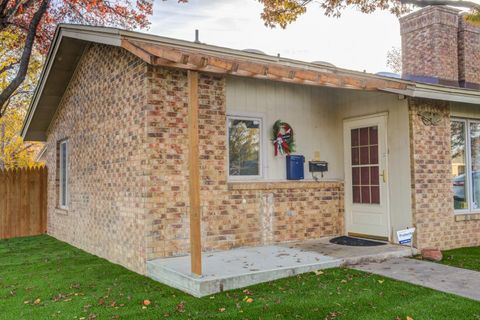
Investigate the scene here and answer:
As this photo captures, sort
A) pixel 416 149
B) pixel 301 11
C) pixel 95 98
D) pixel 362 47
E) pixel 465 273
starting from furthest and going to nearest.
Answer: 1. pixel 362 47
2. pixel 301 11
3. pixel 95 98
4. pixel 416 149
5. pixel 465 273

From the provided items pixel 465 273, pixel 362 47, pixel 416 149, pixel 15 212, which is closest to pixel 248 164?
pixel 416 149

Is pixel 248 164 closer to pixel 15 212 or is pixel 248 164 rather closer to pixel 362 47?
pixel 15 212

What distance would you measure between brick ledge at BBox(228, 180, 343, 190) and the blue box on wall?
14 centimetres

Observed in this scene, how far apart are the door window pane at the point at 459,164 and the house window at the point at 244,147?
374 centimetres

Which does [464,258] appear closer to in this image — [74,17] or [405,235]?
[405,235]

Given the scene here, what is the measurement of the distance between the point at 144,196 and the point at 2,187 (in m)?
7.49

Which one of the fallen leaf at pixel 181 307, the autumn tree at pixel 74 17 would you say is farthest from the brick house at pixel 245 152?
the autumn tree at pixel 74 17

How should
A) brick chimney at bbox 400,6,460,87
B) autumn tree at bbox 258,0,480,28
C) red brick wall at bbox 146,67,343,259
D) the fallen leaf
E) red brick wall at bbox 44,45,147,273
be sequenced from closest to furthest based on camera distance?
the fallen leaf
red brick wall at bbox 146,67,343,259
red brick wall at bbox 44,45,147,273
autumn tree at bbox 258,0,480,28
brick chimney at bbox 400,6,460,87

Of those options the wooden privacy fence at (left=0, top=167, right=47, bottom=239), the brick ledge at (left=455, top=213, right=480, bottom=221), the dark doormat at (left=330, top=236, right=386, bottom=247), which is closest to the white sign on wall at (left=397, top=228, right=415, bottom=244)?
the dark doormat at (left=330, top=236, right=386, bottom=247)

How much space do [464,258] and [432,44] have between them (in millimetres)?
5631

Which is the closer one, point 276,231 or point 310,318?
point 310,318

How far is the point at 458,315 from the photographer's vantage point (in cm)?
430

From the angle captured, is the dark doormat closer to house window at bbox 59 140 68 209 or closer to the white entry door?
the white entry door

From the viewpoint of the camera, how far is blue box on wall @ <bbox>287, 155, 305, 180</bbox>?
8.09 meters
